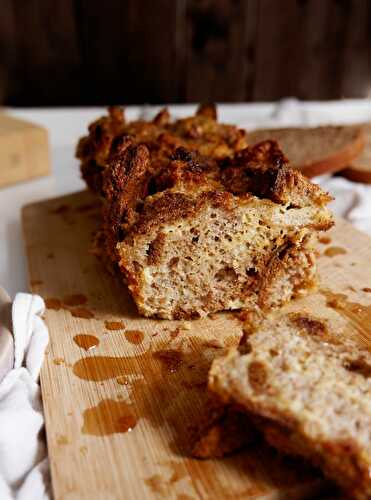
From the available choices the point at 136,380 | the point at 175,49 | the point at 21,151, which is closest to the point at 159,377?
the point at 136,380

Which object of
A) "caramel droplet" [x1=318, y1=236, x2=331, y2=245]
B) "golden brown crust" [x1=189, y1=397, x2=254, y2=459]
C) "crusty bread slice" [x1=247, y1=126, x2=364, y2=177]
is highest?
"crusty bread slice" [x1=247, y1=126, x2=364, y2=177]

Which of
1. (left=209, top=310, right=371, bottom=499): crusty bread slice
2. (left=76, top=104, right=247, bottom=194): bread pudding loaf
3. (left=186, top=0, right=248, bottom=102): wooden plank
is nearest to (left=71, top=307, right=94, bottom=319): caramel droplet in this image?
(left=76, top=104, right=247, bottom=194): bread pudding loaf

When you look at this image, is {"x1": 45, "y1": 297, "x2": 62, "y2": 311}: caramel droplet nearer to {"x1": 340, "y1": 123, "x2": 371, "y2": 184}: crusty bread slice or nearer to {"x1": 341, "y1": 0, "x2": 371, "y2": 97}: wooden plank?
{"x1": 340, "y1": 123, "x2": 371, "y2": 184}: crusty bread slice

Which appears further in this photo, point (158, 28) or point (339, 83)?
point (339, 83)

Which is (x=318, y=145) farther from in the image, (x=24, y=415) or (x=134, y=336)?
(x=24, y=415)

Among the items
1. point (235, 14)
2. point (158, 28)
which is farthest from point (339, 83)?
point (158, 28)

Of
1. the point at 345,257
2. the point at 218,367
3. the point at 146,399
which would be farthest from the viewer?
the point at 345,257

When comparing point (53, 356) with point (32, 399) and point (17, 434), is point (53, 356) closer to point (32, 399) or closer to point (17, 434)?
point (32, 399)
